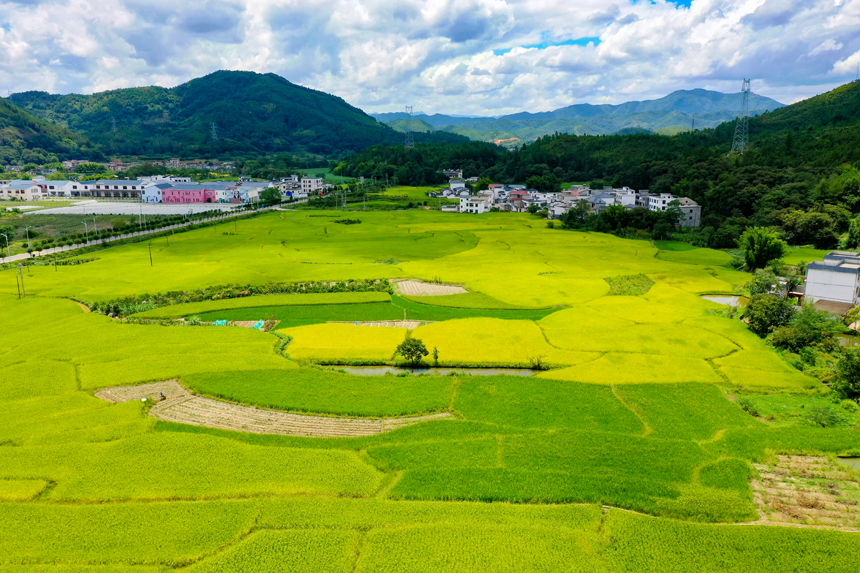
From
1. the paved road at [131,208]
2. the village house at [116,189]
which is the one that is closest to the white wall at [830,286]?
the paved road at [131,208]

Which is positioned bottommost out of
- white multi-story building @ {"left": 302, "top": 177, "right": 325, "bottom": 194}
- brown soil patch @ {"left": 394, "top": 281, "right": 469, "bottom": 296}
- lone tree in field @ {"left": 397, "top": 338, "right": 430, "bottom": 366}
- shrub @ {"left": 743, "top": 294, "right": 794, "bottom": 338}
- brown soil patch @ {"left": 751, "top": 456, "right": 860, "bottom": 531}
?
brown soil patch @ {"left": 751, "top": 456, "right": 860, "bottom": 531}

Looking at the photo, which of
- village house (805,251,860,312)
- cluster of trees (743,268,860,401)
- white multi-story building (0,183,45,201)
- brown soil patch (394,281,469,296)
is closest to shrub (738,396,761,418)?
cluster of trees (743,268,860,401)

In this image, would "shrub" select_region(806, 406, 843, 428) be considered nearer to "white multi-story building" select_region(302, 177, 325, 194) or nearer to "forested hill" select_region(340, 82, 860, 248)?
"forested hill" select_region(340, 82, 860, 248)

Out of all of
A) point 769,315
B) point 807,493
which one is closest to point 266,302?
point 807,493

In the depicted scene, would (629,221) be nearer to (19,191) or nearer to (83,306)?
(83,306)

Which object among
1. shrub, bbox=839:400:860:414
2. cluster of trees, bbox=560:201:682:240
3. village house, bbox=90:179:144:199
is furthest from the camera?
village house, bbox=90:179:144:199

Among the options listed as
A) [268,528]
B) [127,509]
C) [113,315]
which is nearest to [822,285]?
[268,528]

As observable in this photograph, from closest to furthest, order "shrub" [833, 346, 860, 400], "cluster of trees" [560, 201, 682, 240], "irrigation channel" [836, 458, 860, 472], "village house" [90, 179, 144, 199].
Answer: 1. "irrigation channel" [836, 458, 860, 472]
2. "shrub" [833, 346, 860, 400]
3. "cluster of trees" [560, 201, 682, 240]
4. "village house" [90, 179, 144, 199]
